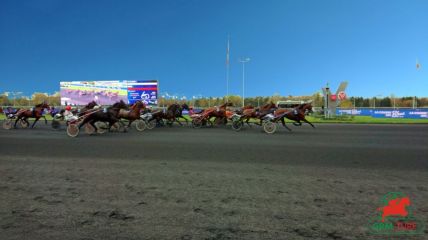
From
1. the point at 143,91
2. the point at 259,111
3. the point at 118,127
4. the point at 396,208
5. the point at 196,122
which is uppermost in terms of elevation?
the point at 143,91

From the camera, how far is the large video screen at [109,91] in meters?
42.3

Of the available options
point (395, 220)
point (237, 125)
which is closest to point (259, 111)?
point (237, 125)

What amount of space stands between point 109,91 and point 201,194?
41.0m

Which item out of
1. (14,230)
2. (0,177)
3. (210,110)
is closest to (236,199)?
(14,230)

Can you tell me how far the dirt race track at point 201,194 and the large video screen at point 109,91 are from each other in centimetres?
3316

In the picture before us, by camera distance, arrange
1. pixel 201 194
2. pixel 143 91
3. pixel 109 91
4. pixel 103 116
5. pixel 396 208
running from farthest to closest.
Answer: pixel 109 91, pixel 143 91, pixel 103 116, pixel 201 194, pixel 396 208

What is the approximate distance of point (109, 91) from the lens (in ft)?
144

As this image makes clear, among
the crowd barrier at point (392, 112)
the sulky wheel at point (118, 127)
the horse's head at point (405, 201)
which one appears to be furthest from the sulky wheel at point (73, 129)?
the crowd barrier at point (392, 112)

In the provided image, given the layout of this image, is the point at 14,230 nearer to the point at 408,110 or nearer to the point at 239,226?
the point at 239,226

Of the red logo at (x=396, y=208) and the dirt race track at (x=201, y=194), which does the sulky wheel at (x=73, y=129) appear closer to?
the dirt race track at (x=201, y=194)

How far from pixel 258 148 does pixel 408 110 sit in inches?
1513

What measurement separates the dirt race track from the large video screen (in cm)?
3316

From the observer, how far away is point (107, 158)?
29.1 ft

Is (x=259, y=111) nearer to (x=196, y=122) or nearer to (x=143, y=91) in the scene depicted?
(x=196, y=122)
